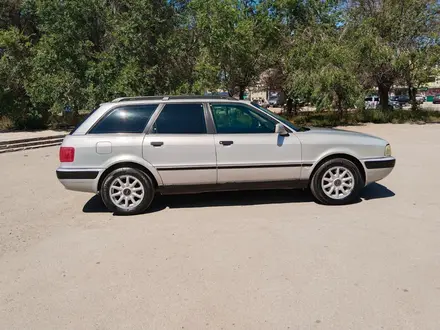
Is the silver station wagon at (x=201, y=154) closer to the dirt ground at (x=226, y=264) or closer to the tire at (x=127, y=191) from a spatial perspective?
the tire at (x=127, y=191)

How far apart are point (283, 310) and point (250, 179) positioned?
8.48ft

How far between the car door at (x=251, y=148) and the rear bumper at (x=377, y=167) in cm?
105

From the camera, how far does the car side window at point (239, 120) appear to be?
17.2 ft

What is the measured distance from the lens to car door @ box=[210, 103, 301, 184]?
515cm

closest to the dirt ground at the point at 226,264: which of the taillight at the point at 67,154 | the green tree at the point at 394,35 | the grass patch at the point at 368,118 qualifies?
the taillight at the point at 67,154

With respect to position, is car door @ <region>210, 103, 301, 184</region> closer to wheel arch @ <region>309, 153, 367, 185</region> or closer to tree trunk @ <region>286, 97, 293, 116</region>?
wheel arch @ <region>309, 153, 367, 185</region>

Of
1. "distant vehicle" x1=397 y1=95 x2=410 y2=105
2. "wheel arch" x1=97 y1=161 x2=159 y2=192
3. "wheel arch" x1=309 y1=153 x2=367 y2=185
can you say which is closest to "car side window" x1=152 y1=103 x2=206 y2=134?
"wheel arch" x1=97 y1=161 x2=159 y2=192

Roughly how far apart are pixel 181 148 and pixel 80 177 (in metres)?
1.47

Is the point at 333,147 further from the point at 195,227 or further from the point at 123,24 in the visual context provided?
the point at 123,24

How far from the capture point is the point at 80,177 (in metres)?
5.03

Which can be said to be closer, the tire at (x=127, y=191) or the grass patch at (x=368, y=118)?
the tire at (x=127, y=191)

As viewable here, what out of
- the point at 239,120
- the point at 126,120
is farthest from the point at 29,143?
the point at 239,120

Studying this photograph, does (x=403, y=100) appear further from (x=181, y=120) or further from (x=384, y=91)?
(x=181, y=120)

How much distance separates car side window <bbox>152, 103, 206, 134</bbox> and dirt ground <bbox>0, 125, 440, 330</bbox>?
118 centimetres
